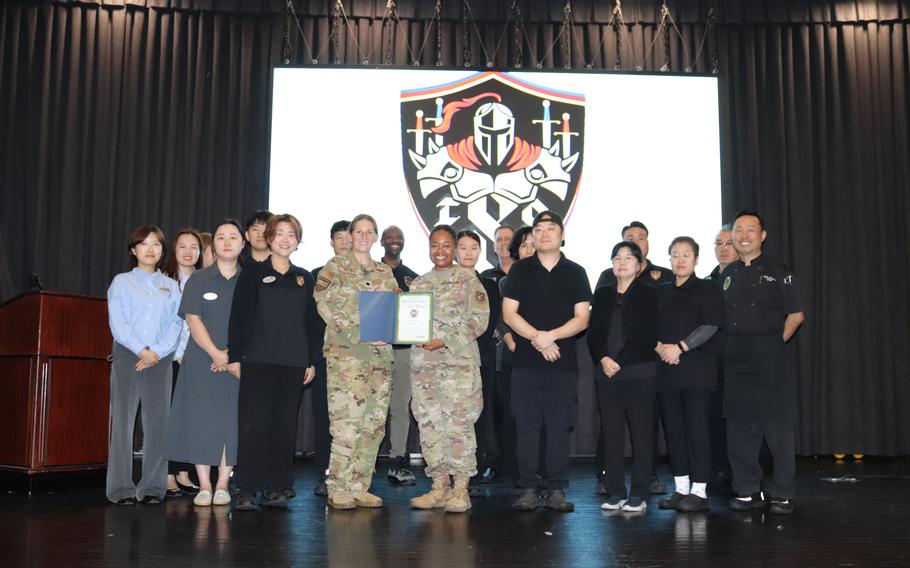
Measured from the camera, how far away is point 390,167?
696 cm

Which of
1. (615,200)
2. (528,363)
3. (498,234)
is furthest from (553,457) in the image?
(615,200)

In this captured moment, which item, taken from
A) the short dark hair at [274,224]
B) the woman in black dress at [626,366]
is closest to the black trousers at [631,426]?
the woman in black dress at [626,366]

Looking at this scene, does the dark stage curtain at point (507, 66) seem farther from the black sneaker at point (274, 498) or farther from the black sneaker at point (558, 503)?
the black sneaker at point (274, 498)

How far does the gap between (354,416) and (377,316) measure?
0.54 m

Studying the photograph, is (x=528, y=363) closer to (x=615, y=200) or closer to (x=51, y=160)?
(x=615, y=200)

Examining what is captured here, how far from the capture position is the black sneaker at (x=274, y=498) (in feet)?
13.5

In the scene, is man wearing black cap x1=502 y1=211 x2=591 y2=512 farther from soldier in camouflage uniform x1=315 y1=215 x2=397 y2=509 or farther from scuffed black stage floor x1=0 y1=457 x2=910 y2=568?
soldier in camouflage uniform x1=315 y1=215 x2=397 y2=509

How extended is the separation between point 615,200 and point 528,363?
3193 millimetres

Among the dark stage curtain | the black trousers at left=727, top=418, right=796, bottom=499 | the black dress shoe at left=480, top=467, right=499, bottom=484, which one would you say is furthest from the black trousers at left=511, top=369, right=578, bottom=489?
the dark stage curtain

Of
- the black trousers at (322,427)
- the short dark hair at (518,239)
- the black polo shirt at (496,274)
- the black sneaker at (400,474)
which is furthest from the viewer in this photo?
the black polo shirt at (496,274)

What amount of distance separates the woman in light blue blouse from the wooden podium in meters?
0.56

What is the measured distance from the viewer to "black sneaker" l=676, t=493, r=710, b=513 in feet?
13.7

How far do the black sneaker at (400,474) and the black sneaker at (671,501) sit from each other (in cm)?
163

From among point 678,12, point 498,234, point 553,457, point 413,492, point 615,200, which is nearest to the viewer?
point 553,457
